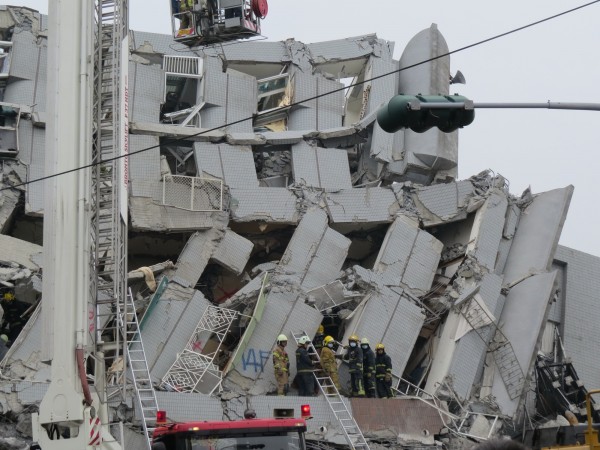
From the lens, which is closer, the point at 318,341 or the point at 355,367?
the point at 355,367

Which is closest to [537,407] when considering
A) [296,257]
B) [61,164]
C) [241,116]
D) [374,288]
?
[374,288]

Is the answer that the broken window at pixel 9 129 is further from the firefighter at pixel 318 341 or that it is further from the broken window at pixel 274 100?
the firefighter at pixel 318 341

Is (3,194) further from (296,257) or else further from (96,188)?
(96,188)

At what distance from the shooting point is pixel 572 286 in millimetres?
28891

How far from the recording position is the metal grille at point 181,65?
27.0 m

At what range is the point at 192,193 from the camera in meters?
24.9

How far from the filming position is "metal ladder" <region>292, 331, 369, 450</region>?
2152 centimetres

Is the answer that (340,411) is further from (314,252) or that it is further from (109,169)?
(109,169)

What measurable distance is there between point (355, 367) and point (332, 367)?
18.3 inches

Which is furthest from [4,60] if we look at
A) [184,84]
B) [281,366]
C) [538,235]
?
[538,235]

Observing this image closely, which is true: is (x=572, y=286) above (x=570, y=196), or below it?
below

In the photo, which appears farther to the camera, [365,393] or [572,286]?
[572,286]

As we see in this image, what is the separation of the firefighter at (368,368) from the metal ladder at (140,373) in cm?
411

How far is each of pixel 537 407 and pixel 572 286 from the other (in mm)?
4263
